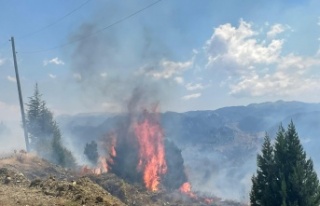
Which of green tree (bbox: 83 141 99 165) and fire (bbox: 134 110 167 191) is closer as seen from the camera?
fire (bbox: 134 110 167 191)

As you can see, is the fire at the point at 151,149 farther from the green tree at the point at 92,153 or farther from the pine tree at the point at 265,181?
the pine tree at the point at 265,181

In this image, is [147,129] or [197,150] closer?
[147,129]

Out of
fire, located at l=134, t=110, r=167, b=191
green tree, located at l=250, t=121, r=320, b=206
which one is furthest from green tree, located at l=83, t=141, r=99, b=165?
green tree, located at l=250, t=121, r=320, b=206

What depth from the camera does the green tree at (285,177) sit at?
2377 centimetres

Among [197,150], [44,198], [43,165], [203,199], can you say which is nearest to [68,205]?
[44,198]

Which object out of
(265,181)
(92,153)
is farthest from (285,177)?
(92,153)

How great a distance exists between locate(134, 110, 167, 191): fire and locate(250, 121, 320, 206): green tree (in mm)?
25263

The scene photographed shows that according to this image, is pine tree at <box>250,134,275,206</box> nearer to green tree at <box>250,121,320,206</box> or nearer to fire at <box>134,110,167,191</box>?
green tree at <box>250,121,320,206</box>

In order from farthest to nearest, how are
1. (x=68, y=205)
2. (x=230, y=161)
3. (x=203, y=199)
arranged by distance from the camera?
(x=230, y=161) < (x=203, y=199) < (x=68, y=205)

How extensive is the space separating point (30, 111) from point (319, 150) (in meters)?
167

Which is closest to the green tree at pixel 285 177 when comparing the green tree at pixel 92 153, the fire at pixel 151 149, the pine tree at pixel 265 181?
the pine tree at pixel 265 181

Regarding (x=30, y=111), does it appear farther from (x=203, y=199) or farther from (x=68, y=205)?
(x=68, y=205)

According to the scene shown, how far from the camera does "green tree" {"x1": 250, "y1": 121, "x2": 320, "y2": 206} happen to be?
2377 centimetres

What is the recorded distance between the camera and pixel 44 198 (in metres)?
14.9
